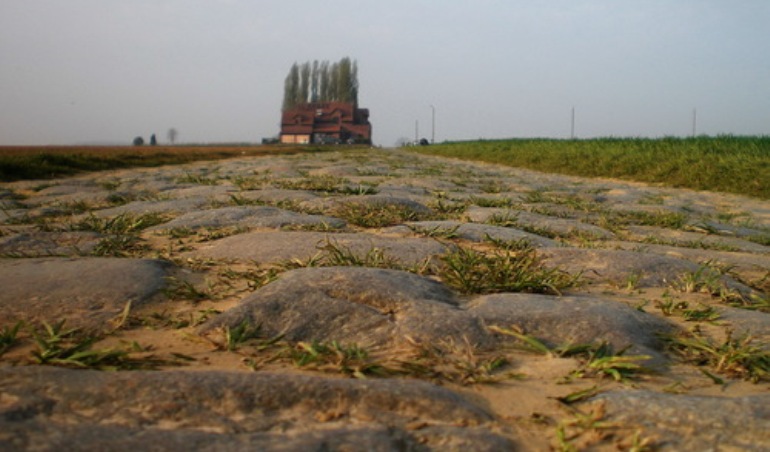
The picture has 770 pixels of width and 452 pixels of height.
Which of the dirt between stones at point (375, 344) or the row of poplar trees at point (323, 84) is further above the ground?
the row of poplar trees at point (323, 84)

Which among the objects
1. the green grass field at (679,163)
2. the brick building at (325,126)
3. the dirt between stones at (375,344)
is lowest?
the dirt between stones at (375,344)

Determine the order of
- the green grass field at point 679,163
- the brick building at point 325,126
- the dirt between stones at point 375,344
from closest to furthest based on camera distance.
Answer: the dirt between stones at point 375,344 < the green grass field at point 679,163 < the brick building at point 325,126

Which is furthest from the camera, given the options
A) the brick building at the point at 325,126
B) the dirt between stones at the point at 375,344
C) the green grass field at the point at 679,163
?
the brick building at the point at 325,126

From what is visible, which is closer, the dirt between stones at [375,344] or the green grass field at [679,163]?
the dirt between stones at [375,344]

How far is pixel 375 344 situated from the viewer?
1.50 m


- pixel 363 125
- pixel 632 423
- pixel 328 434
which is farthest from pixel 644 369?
pixel 363 125

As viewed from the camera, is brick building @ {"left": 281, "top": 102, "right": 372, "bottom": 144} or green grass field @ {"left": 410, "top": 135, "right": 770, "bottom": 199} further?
brick building @ {"left": 281, "top": 102, "right": 372, "bottom": 144}

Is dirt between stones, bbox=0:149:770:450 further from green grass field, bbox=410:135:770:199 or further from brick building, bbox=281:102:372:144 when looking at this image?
brick building, bbox=281:102:372:144

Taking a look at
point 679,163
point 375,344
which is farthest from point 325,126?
point 375,344

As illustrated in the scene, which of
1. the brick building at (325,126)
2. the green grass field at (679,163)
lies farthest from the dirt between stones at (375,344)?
the brick building at (325,126)

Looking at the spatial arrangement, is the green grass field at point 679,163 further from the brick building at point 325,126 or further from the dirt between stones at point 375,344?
the brick building at point 325,126

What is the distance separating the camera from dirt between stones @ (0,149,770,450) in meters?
1.03

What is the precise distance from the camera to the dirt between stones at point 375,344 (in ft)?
3.39

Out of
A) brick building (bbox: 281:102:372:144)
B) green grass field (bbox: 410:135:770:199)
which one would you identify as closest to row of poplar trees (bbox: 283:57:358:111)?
brick building (bbox: 281:102:372:144)
